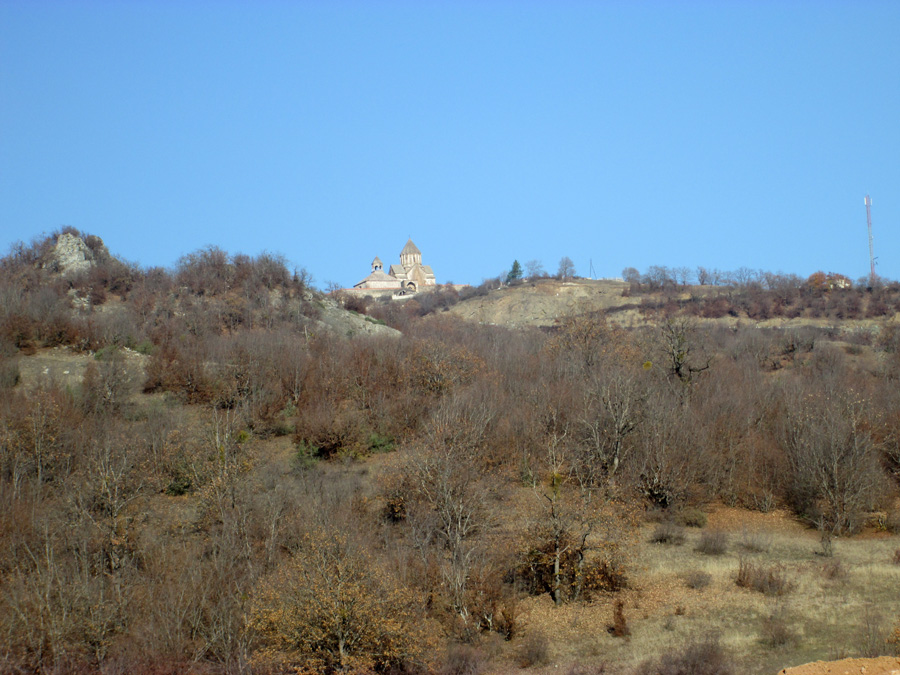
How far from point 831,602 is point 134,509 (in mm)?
21733

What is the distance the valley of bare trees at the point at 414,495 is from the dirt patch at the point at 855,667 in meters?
1.81

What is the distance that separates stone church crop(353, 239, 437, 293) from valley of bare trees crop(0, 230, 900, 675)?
3821 inches

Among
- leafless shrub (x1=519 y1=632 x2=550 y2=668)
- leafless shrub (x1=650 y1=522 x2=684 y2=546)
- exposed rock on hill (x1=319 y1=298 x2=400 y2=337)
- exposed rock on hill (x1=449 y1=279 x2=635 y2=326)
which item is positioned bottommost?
leafless shrub (x1=519 y1=632 x2=550 y2=668)

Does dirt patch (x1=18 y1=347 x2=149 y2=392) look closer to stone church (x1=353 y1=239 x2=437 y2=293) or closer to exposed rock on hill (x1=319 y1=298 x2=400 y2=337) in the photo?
exposed rock on hill (x1=319 y1=298 x2=400 y2=337)

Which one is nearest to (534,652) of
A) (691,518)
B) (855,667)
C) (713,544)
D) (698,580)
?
(698,580)

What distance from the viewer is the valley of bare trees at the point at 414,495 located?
18578 millimetres

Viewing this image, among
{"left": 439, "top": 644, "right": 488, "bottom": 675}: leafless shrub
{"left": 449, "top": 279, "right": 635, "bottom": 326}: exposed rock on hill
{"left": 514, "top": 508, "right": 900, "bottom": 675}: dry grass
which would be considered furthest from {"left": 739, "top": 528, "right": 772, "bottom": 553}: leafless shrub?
{"left": 449, "top": 279, "right": 635, "bottom": 326}: exposed rock on hill

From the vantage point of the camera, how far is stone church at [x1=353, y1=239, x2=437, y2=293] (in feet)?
504

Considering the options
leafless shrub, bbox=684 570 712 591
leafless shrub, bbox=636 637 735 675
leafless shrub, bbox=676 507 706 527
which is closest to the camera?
leafless shrub, bbox=636 637 735 675

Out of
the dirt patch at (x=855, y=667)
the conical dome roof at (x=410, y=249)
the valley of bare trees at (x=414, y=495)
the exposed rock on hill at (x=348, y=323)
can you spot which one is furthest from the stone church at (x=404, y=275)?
the dirt patch at (x=855, y=667)

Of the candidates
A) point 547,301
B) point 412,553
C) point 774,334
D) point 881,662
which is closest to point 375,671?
point 412,553

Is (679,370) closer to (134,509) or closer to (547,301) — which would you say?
(134,509)

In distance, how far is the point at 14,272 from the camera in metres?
55.5

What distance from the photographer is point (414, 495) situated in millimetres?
28484
